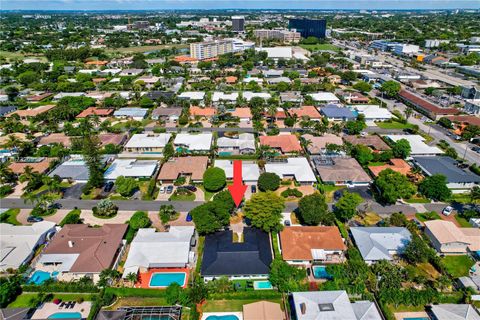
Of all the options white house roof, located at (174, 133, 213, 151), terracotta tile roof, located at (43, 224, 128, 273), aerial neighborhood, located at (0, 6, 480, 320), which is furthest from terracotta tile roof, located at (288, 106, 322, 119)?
terracotta tile roof, located at (43, 224, 128, 273)

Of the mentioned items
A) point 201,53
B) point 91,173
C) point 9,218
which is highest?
point 201,53

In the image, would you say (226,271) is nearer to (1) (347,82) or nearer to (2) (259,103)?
(2) (259,103)

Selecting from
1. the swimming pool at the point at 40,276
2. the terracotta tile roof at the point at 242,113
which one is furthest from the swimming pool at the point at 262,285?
the terracotta tile roof at the point at 242,113

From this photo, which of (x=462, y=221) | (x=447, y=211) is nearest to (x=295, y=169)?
(x=447, y=211)

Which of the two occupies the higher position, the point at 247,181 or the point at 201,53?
the point at 201,53

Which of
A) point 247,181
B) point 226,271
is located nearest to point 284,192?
point 247,181

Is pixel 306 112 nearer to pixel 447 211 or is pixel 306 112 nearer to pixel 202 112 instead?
pixel 202 112

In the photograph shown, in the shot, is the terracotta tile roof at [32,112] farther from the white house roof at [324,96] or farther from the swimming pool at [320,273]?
the swimming pool at [320,273]
